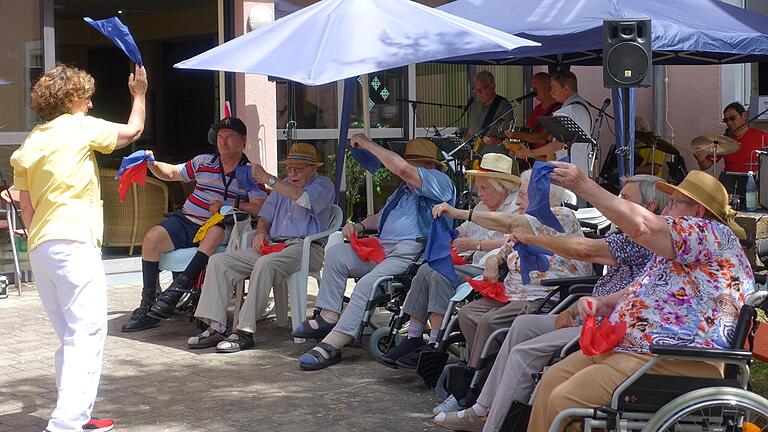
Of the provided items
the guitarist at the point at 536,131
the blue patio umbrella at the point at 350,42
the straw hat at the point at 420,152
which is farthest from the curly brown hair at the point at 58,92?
the guitarist at the point at 536,131

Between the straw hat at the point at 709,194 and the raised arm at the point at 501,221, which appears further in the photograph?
the raised arm at the point at 501,221

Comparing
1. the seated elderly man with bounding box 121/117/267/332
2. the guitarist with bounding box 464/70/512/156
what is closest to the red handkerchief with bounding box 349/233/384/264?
the seated elderly man with bounding box 121/117/267/332

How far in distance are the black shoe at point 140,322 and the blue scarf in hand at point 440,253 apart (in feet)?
8.49

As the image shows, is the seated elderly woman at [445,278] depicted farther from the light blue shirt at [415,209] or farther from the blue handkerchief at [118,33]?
the blue handkerchief at [118,33]

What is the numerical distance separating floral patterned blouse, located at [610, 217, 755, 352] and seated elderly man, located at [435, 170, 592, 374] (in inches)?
48.1

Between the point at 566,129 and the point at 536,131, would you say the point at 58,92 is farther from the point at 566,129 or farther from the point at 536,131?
the point at 536,131

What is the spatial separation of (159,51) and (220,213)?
10.1 meters

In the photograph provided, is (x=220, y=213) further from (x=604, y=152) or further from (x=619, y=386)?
(x=604, y=152)

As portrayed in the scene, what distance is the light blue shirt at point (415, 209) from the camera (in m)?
6.88

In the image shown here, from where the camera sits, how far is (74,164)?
5.10 m

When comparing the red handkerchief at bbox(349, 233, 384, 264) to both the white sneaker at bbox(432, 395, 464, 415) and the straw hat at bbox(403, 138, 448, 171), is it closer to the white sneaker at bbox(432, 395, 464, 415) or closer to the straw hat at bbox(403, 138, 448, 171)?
the straw hat at bbox(403, 138, 448, 171)

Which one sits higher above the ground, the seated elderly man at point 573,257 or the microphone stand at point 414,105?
the microphone stand at point 414,105

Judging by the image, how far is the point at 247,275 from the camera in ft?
24.6

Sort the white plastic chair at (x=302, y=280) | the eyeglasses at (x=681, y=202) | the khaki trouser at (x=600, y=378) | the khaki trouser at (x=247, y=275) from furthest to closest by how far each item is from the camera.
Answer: the white plastic chair at (x=302, y=280)
the khaki trouser at (x=247, y=275)
the eyeglasses at (x=681, y=202)
the khaki trouser at (x=600, y=378)
